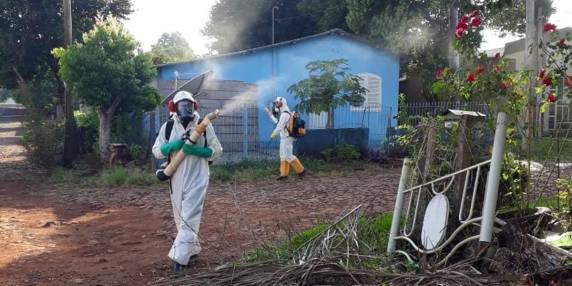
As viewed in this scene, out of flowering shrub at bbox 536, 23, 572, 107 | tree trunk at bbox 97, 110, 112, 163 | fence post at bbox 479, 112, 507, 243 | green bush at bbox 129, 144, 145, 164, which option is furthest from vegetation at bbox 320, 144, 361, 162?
fence post at bbox 479, 112, 507, 243

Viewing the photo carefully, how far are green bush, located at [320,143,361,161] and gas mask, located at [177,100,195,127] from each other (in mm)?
8282

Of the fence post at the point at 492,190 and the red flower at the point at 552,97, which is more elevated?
the red flower at the point at 552,97

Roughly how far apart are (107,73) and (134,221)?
583 cm

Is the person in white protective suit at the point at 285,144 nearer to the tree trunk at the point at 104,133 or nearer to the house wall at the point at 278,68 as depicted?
the house wall at the point at 278,68

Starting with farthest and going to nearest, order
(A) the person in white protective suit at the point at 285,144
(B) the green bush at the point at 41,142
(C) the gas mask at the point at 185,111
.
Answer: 1. (B) the green bush at the point at 41,142
2. (A) the person in white protective suit at the point at 285,144
3. (C) the gas mask at the point at 185,111

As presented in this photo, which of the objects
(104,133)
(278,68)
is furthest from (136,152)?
(278,68)

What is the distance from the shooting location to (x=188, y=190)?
16.8 ft

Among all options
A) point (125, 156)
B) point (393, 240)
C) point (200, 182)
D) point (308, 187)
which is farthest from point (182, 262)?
point (125, 156)

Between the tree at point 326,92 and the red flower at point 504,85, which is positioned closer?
the red flower at point 504,85

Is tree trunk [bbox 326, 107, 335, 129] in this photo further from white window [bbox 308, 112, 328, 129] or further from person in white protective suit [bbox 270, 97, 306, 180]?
person in white protective suit [bbox 270, 97, 306, 180]

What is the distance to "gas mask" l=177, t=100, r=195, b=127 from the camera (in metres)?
5.23

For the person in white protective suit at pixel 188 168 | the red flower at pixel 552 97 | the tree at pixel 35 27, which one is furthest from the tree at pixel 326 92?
the tree at pixel 35 27

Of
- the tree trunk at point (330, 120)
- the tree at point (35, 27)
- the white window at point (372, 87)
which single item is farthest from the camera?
the tree at point (35, 27)

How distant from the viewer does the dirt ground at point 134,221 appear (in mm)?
4969
